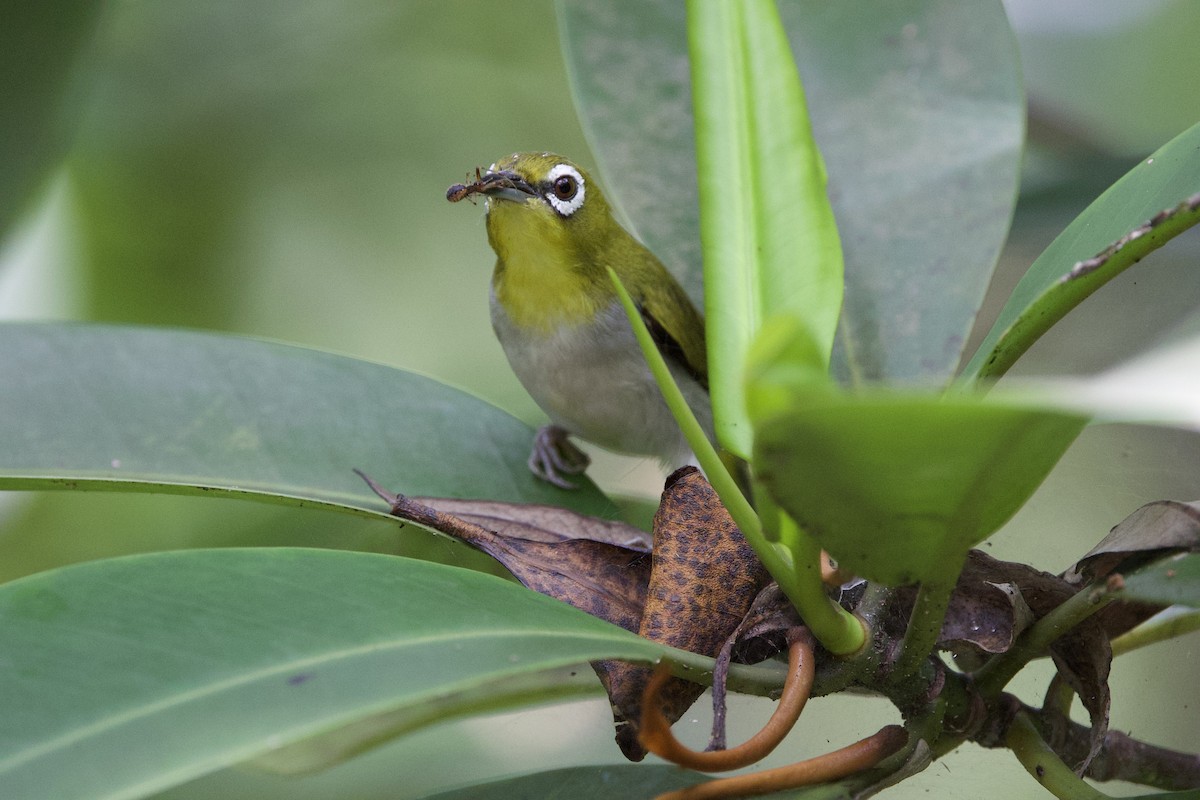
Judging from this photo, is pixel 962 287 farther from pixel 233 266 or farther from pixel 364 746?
pixel 233 266

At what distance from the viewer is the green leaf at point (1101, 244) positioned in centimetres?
76

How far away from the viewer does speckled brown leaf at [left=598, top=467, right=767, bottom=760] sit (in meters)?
0.83

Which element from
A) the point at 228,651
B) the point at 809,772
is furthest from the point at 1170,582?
the point at 228,651

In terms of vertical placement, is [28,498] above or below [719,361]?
above

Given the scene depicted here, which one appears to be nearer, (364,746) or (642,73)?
(364,746)

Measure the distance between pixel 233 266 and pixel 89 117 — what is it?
0.46 meters

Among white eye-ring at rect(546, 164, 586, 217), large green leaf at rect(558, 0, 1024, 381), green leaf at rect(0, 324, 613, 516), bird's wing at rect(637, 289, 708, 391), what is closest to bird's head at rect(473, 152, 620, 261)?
white eye-ring at rect(546, 164, 586, 217)

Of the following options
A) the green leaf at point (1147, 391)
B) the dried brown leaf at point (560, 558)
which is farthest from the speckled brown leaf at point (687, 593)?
the green leaf at point (1147, 391)

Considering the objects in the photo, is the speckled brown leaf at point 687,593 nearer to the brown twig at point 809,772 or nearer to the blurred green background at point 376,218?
the brown twig at point 809,772

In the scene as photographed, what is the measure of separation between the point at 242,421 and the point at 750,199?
70 cm

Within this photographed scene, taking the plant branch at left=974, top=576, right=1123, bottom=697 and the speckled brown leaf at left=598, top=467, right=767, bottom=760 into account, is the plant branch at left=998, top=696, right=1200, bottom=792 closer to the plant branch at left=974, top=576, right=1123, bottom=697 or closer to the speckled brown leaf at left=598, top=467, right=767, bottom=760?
the plant branch at left=974, top=576, right=1123, bottom=697

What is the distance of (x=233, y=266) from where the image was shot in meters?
2.79

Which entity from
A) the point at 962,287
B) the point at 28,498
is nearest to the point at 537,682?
the point at 962,287

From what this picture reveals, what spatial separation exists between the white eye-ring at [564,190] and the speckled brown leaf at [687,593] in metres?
0.97
